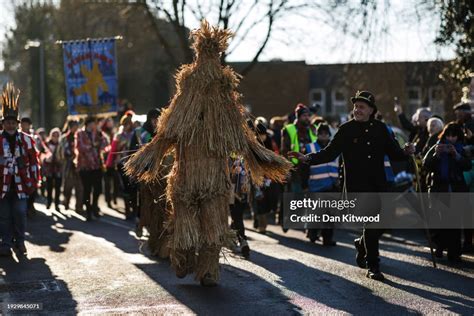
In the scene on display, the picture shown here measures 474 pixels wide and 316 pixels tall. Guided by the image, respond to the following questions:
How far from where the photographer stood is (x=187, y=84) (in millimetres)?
8891

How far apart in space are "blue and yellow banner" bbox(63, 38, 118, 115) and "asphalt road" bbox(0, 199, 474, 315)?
9.44 m

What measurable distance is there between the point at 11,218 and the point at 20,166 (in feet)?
2.39

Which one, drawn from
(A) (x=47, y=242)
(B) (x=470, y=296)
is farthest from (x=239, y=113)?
(A) (x=47, y=242)

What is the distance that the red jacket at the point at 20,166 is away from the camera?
11.8 metres

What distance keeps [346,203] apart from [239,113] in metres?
2.17

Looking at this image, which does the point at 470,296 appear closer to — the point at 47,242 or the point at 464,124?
the point at 464,124

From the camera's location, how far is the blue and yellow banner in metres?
22.6

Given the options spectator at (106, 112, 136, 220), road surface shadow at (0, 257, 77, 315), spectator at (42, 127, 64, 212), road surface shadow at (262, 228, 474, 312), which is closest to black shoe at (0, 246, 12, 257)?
road surface shadow at (0, 257, 77, 315)

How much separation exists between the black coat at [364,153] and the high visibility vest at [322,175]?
345cm

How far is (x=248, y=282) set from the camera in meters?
9.56

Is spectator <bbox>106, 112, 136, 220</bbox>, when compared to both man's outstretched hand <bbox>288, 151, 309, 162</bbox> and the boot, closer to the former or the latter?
the boot

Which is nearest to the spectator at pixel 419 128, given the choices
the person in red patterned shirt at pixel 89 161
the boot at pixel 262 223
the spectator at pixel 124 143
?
the boot at pixel 262 223

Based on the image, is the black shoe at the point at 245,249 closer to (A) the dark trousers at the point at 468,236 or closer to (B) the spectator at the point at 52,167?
(A) the dark trousers at the point at 468,236

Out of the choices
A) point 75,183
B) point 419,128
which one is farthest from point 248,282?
point 75,183
